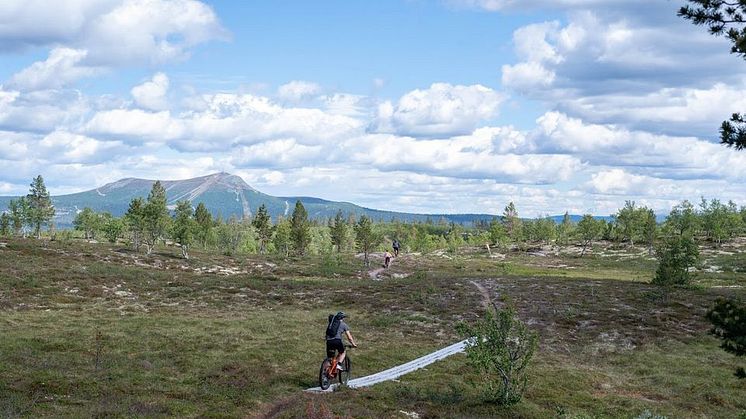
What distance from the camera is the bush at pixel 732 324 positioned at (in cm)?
1589

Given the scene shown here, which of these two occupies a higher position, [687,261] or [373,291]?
[687,261]

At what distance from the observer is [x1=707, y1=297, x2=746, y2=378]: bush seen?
15891mm

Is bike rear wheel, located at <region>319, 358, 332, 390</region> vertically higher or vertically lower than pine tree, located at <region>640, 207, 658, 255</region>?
lower

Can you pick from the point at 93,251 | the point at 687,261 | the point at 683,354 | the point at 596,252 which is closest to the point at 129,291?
the point at 93,251

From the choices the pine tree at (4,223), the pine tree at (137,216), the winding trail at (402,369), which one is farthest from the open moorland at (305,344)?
the pine tree at (4,223)

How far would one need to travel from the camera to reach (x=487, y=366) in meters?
23.3

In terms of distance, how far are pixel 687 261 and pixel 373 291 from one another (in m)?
30.1

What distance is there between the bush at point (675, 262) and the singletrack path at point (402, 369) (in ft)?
81.2

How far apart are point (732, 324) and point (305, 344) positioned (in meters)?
22.6

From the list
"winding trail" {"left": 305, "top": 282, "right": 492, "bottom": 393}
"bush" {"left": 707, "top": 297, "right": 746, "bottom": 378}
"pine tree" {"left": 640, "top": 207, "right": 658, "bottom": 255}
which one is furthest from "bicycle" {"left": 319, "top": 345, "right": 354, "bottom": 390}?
"pine tree" {"left": 640, "top": 207, "right": 658, "bottom": 255}

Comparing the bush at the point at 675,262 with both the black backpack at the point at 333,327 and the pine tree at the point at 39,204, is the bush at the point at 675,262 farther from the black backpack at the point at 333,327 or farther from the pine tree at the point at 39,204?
the pine tree at the point at 39,204

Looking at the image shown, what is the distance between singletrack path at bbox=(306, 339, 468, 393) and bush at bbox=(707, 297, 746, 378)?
11.0 metres

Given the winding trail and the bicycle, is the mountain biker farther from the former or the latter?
the winding trail

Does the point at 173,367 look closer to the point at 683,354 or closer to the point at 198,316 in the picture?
the point at 198,316
